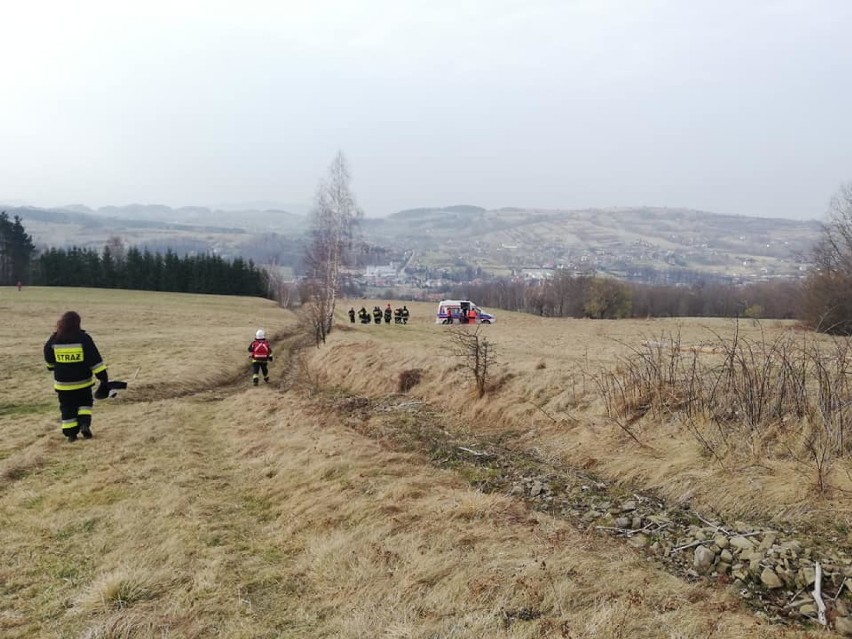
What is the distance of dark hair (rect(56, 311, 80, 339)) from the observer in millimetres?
8555

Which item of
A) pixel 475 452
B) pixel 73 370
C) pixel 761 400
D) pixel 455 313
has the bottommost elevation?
pixel 455 313

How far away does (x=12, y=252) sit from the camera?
63188 millimetres

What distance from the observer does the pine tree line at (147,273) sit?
64.8 m

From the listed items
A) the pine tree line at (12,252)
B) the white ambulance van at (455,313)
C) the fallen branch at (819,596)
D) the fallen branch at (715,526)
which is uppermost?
the pine tree line at (12,252)

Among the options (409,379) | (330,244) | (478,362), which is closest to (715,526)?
(478,362)

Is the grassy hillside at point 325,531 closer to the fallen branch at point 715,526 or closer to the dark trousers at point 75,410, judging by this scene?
the dark trousers at point 75,410

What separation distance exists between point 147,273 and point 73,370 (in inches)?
2725

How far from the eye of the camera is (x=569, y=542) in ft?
15.9

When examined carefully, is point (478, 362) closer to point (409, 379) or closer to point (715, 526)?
point (409, 379)

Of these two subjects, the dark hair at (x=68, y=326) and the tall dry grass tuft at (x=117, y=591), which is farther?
the dark hair at (x=68, y=326)

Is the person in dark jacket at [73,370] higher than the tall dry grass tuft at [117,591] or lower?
higher

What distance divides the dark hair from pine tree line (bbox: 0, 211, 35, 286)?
232ft


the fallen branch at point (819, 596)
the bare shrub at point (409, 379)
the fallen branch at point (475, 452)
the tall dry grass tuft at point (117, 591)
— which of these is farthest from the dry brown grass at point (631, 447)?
the tall dry grass tuft at point (117, 591)

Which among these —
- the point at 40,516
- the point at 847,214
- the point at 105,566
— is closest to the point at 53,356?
the point at 40,516
